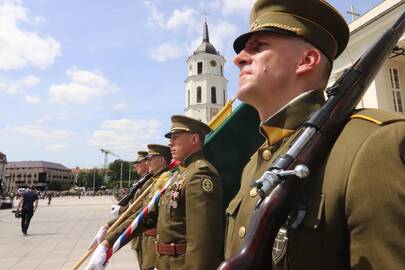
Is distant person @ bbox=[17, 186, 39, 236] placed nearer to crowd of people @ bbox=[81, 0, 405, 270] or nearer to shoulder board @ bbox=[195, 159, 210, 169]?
shoulder board @ bbox=[195, 159, 210, 169]

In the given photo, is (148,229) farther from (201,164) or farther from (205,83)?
(205,83)

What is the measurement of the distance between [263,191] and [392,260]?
0.36 metres

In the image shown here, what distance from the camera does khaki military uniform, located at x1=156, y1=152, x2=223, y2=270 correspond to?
245 cm

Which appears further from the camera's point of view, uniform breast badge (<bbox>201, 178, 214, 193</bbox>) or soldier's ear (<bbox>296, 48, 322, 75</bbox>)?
uniform breast badge (<bbox>201, 178, 214, 193</bbox>)

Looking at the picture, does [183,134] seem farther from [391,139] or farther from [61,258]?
[61,258]

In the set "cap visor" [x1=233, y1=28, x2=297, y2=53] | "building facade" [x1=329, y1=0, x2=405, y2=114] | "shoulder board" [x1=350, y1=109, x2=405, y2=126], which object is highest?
"building facade" [x1=329, y1=0, x2=405, y2=114]

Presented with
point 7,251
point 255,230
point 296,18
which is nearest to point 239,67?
point 296,18

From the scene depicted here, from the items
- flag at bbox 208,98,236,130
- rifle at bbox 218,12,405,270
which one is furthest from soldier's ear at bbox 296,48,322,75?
flag at bbox 208,98,236,130

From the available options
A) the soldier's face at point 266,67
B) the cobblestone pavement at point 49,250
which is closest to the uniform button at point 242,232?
the soldier's face at point 266,67

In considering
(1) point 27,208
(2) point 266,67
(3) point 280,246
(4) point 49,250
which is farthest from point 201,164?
(1) point 27,208

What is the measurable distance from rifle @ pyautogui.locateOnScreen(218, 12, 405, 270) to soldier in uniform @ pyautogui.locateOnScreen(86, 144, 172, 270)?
2120 millimetres

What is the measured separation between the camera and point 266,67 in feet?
4.56

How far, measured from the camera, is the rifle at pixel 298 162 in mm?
899

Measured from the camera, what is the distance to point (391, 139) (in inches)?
35.8
